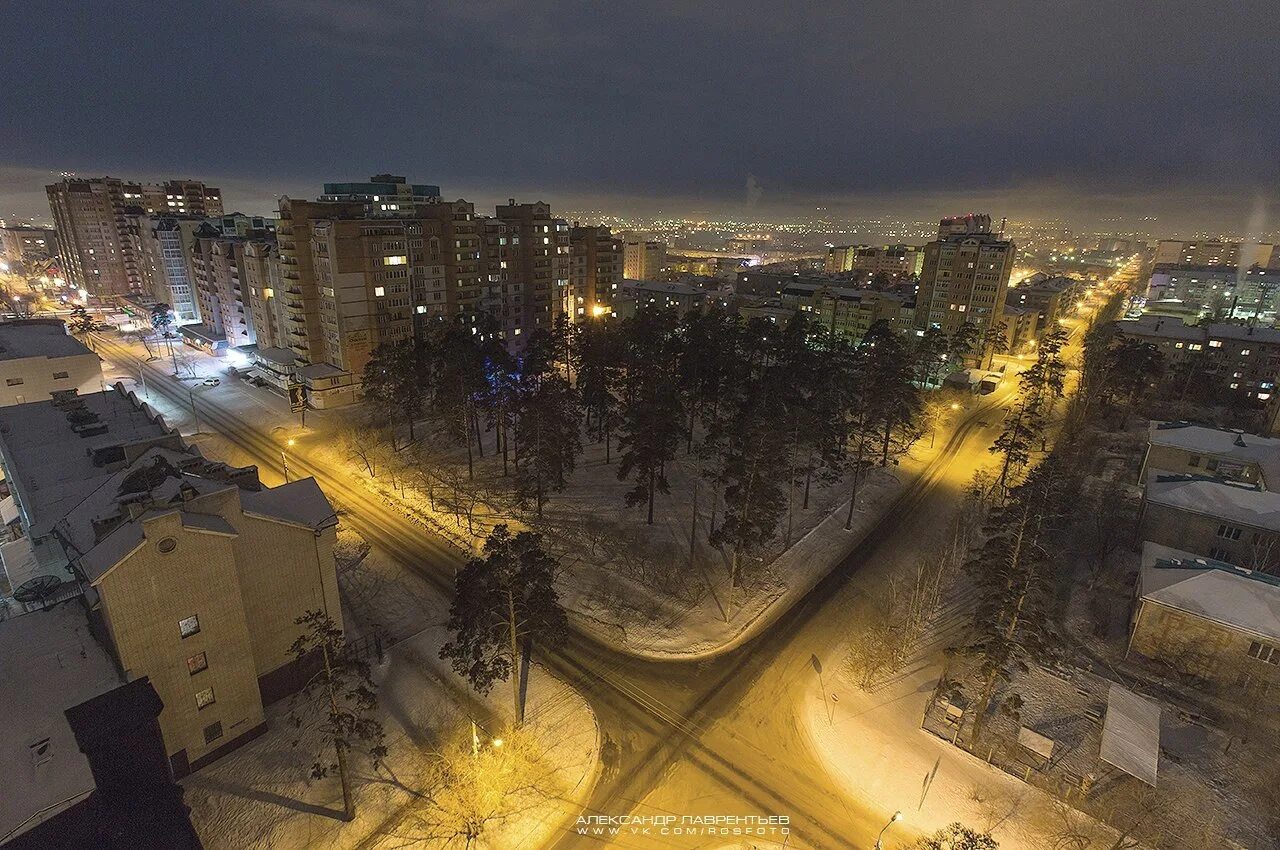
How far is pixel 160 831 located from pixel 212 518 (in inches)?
425

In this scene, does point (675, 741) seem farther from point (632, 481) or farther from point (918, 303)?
point (918, 303)

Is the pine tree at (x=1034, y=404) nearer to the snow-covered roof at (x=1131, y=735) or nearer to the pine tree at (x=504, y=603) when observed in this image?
the snow-covered roof at (x=1131, y=735)

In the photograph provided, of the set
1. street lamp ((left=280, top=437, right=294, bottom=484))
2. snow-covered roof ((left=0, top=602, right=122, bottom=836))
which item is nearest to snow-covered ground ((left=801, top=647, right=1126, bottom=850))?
snow-covered roof ((left=0, top=602, right=122, bottom=836))

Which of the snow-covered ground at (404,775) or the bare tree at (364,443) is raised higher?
the bare tree at (364,443)

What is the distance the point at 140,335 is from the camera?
338ft

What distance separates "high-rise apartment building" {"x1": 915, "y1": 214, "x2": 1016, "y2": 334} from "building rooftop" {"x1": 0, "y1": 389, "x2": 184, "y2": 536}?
10869 centimetres

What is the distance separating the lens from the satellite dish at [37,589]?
2811 cm

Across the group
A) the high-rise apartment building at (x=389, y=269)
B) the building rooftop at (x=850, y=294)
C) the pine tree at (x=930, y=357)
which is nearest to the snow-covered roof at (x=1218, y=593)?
the pine tree at (x=930, y=357)

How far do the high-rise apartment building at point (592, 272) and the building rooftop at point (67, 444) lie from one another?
69.6 meters

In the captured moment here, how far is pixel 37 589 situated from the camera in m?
28.5

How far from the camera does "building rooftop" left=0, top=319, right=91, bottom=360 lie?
56.0m

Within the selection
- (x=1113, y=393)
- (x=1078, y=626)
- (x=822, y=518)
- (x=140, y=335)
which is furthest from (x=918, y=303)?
(x=140, y=335)

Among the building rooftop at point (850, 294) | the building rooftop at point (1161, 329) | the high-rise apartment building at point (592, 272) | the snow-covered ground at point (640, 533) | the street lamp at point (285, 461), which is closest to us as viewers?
the snow-covered ground at point (640, 533)

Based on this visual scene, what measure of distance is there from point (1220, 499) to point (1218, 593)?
1386 cm
